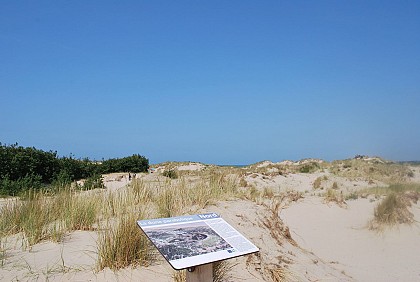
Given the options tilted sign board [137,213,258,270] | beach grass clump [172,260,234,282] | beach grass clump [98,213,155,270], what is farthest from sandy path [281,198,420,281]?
tilted sign board [137,213,258,270]

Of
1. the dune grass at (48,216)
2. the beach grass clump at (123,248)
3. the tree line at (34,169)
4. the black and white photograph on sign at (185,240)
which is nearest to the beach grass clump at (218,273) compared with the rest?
the beach grass clump at (123,248)

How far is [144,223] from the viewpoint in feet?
11.5

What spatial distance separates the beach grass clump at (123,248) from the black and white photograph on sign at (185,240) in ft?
4.39

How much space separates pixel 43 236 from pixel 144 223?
9.30ft

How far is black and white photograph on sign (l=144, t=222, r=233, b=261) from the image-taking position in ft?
9.46

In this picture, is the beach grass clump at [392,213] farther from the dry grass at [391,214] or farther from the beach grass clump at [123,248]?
the beach grass clump at [123,248]

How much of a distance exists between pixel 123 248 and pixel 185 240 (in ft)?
5.59

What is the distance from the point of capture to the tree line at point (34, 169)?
12.0m

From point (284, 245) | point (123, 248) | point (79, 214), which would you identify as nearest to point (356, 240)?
point (284, 245)

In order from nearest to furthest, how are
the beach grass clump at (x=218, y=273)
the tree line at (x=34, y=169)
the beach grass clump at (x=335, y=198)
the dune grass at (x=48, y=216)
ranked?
the beach grass clump at (x=218, y=273) → the dune grass at (x=48, y=216) → the tree line at (x=34, y=169) → the beach grass clump at (x=335, y=198)

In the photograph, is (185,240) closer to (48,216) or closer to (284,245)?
(48,216)

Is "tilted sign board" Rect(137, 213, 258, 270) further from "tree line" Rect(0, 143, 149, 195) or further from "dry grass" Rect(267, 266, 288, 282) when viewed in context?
"tree line" Rect(0, 143, 149, 195)

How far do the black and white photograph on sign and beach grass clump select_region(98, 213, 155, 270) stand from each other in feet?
4.39

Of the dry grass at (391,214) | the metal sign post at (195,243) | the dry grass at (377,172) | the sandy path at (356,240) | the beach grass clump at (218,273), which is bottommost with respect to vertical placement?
the sandy path at (356,240)
